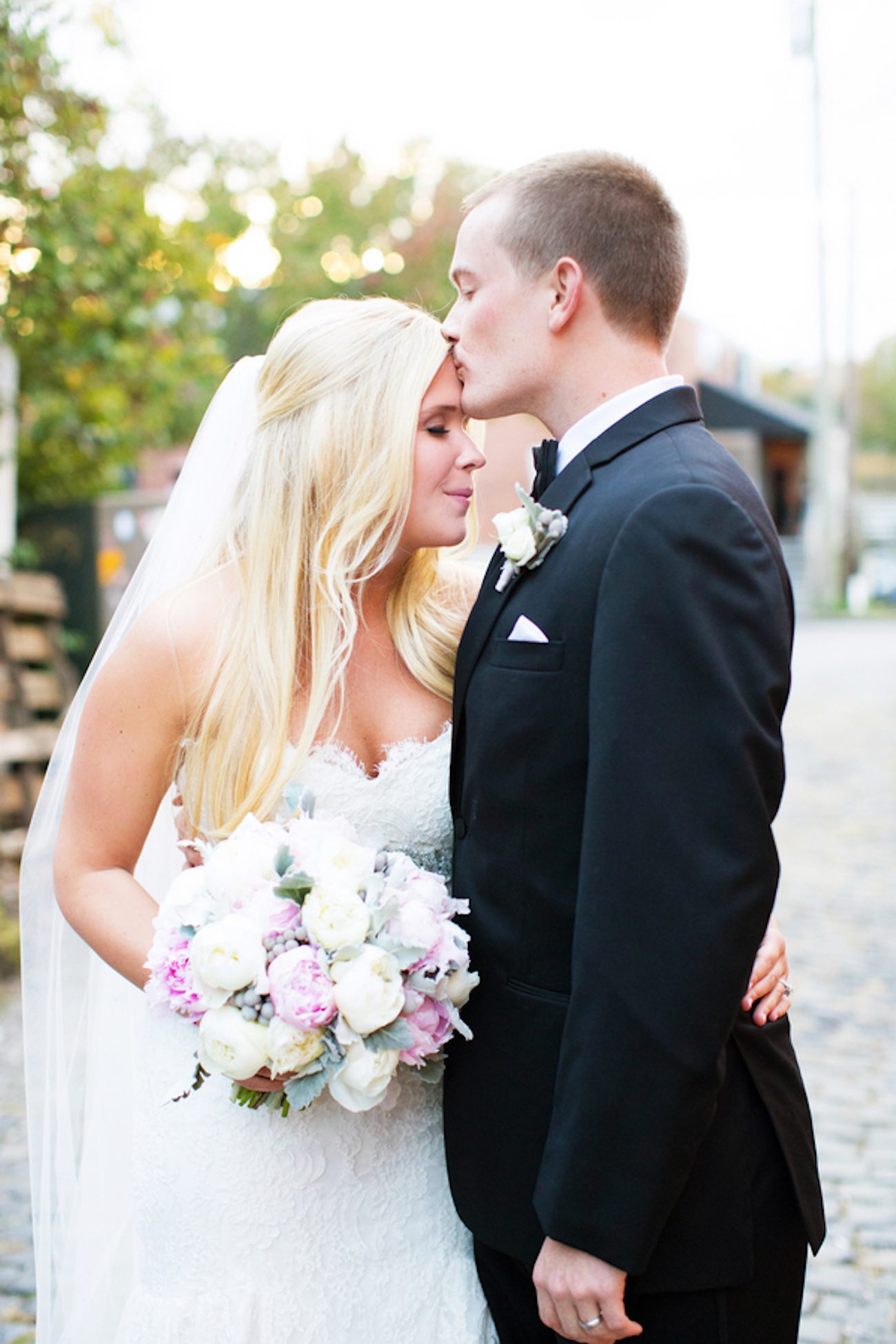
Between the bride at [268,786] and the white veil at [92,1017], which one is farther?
the white veil at [92,1017]

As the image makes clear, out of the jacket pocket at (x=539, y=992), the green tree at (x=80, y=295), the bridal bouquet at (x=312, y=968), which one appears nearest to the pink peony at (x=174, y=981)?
the bridal bouquet at (x=312, y=968)

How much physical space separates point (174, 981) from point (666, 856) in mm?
833

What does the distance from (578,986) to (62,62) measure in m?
7.11

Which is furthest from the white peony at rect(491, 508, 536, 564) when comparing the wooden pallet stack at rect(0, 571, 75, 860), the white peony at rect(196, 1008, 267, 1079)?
the wooden pallet stack at rect(0, 571, 75, 860)

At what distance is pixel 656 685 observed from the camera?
5.78ft

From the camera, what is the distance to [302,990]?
6.25 ft

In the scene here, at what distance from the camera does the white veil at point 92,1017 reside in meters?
2.80

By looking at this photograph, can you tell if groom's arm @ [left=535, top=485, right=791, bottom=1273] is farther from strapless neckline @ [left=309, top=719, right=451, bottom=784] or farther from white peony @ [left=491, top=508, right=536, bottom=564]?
strapless neckline @ [left=309, top=719, right=451, bottom=784]

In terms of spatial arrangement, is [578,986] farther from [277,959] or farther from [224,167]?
[224,167]

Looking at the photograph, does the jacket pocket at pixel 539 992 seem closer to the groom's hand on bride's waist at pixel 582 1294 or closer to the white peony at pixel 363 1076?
the white peony at pixel 363 1076

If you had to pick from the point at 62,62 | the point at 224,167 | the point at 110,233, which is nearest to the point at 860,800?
the point at 110,233

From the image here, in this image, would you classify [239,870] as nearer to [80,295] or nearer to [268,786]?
[268,786]

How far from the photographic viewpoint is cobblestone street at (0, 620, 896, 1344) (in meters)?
4.02

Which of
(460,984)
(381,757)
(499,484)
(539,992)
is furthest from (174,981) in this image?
(499,484)
